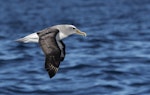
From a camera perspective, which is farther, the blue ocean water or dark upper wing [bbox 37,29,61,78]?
the blue ocean water

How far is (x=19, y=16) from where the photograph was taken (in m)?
29.3

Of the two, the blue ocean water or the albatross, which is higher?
the blue ocean water

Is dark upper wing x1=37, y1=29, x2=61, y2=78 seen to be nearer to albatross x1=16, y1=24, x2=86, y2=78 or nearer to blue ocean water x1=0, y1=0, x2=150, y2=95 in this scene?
albatross x1=16, y1=24, x2=86, y2=78

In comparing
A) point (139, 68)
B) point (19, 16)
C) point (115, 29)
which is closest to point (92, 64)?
point (139, 68)

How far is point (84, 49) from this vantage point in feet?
77.1

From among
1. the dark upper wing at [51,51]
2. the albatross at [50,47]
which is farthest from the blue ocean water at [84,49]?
the dark upper wing at [51,51]

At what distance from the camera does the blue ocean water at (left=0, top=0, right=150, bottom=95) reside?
18984 millimetres

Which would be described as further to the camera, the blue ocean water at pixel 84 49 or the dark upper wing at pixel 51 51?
the blue ocean water at pixel 84 49

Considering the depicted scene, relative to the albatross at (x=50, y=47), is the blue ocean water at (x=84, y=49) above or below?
above

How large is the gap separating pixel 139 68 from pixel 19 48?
200 inches

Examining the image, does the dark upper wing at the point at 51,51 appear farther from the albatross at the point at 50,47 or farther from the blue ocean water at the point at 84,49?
the blue ocean water at the point at 84,49

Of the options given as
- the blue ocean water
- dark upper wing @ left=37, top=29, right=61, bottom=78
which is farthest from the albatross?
the blue ocean water

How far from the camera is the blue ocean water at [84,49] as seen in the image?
62.3 ft

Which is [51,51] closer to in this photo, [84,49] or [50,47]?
[50,47]
